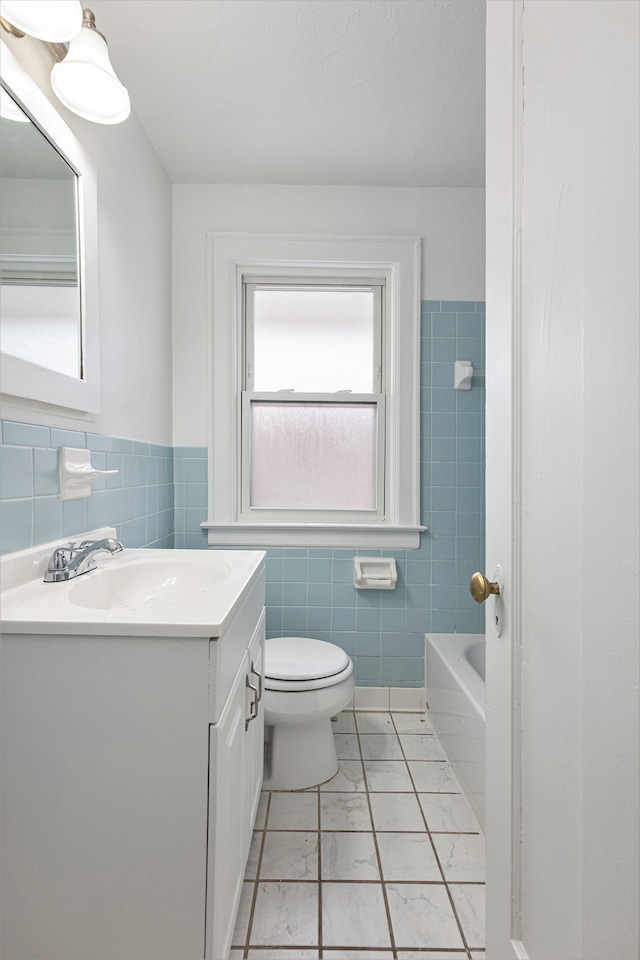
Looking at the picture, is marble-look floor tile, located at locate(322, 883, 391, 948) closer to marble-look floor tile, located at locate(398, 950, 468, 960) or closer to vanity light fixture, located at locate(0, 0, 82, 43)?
marble-look floor tile, located at locate(398, 950, 468, 960)

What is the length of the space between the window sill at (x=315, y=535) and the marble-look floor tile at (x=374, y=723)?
749 mm

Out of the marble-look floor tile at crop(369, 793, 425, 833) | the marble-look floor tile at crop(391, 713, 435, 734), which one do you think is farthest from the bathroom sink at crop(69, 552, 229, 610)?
the marble-look floor tile at crop(391, 713, 435, 734)

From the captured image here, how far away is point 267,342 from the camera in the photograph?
7.24 feet

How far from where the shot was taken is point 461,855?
1.29 m

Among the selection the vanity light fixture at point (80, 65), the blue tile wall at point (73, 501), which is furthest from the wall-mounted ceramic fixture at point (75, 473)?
the vanity light fixture at point (80, 65)

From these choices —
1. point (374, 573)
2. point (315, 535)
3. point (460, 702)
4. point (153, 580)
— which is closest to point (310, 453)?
point (315, 535)

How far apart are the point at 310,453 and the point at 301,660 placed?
95 centimetres

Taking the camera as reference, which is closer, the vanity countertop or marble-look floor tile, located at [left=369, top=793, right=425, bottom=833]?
the vanity countertop

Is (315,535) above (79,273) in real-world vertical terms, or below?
below

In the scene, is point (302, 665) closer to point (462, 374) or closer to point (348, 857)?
point (348, 857)

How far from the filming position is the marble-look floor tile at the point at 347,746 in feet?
5.75

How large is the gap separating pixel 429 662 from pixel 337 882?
3.30 feet

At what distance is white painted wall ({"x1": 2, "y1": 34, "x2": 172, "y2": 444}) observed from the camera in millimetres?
1229

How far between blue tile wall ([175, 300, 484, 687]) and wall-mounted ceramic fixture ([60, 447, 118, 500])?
35.7 inches
